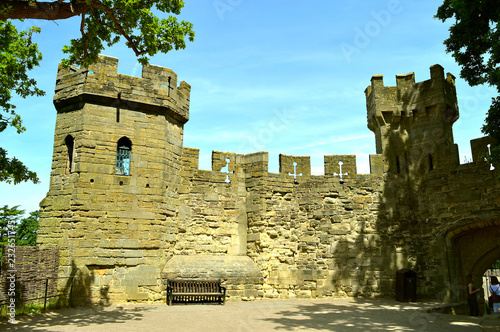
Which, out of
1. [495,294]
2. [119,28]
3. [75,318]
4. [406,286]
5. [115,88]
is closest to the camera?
[119,28]

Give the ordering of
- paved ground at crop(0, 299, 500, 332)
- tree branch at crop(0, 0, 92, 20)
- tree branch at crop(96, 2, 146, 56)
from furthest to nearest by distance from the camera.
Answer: paved ground at crop(0, 299, 500, 332), tree branch at crop(96, 2, 146, 56), tree branch at crop(0, 0, 92, 20)

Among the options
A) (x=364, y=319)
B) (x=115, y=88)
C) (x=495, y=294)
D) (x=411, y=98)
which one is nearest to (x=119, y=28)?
(x=115, y=88)

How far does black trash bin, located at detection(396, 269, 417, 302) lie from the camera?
11.5m

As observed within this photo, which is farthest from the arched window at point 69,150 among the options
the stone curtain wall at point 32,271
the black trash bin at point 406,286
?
the black trash bin at point 406,286

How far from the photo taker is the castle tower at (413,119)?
12.7 meters

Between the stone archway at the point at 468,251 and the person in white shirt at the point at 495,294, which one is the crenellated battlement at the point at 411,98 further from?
the person in white shirt at the point at 495,294

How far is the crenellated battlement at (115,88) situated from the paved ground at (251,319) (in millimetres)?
5699

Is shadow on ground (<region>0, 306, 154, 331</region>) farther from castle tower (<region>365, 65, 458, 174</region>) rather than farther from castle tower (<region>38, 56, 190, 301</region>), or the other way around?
castle tower (<region>365, 65, 458, 174</region>)

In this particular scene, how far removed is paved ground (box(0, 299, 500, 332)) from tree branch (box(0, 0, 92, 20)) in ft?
18.5

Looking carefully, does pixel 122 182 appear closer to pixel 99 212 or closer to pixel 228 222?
pixel 99 212

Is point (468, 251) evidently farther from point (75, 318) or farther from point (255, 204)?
point (75, 318)

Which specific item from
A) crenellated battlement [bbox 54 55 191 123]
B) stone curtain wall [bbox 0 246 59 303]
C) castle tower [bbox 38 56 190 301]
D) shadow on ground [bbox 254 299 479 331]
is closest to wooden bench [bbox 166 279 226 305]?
castle tower [bbox 38 56 190 301]

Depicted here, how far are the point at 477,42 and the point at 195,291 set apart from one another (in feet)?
33.2

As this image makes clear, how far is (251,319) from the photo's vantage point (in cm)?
846
